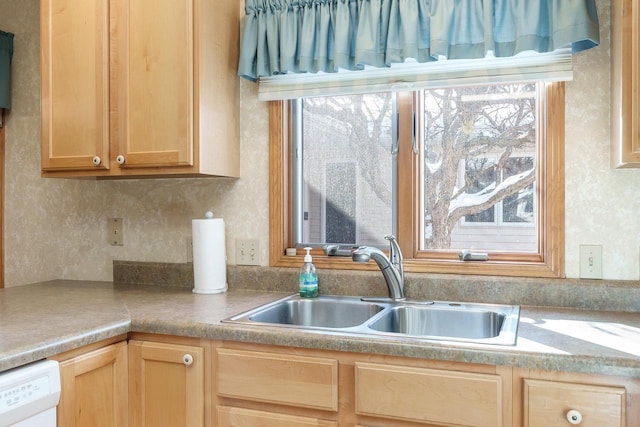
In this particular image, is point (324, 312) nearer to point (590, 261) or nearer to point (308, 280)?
point (308, 280)

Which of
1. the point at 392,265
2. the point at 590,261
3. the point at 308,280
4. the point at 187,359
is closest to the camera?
the point at 187,359

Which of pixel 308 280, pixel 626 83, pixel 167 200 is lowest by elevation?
pixel 308 280

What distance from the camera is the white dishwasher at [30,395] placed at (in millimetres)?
1209

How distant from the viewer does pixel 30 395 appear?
4.14 feet

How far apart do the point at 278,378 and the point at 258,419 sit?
0.50 feet

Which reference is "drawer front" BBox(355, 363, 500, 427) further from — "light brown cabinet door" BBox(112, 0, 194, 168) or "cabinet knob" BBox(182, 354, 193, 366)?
"light brown cabinet door" BBox(112, 0, 194, 168)

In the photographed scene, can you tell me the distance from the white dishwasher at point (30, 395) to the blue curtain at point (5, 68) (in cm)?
178

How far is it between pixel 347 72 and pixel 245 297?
3.30ft

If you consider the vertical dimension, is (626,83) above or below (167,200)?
above

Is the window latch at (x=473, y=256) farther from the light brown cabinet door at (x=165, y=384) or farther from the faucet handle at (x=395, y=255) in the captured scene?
the light brown cabinet door at (x=165, y=384)

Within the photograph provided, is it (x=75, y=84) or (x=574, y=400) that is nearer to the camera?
(x=574, y=400)

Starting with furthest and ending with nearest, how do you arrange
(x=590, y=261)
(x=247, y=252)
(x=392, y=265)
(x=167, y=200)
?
(x=167, y=200) → (x=247, y=252) → (x=392, y=265) → (x=590, y=261)

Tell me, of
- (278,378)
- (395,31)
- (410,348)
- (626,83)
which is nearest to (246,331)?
(278,378)

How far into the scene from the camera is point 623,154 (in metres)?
1.52
